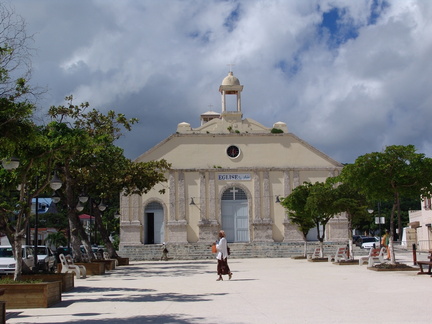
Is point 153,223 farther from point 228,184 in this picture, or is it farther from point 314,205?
point 314,205

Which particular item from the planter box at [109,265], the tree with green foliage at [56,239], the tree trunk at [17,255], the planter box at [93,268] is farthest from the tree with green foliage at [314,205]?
the tree with green foliage at [56,239]

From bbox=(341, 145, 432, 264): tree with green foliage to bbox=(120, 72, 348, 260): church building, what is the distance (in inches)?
893

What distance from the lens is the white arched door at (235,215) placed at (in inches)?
1686

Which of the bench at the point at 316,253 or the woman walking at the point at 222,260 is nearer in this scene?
the woman walking at the point at 222,260

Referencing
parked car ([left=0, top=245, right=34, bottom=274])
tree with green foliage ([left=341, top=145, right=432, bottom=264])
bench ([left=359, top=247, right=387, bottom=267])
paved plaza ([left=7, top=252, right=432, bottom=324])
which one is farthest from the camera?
bench ([left=359, top=247, right=387, bottom=267])

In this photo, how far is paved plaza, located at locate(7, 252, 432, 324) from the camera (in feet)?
30.6

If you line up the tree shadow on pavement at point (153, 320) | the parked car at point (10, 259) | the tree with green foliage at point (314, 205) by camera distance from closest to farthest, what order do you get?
the tree shadow on pavement at point (153, 320), the parked car at point (10, 259), the tree with green foliage at point (314, 205)

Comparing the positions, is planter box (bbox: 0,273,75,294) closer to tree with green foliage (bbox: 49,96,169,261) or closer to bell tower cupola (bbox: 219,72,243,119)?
tree with green foliage (bbox: 49,96,169,261)

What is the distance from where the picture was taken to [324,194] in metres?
27.6

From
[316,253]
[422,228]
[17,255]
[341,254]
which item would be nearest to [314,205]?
[341,254]

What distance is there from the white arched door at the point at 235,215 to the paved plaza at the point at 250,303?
2605 cm

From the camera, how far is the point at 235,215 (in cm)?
4300

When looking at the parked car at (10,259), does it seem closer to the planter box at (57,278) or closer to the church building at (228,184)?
the planter box at (57,278)

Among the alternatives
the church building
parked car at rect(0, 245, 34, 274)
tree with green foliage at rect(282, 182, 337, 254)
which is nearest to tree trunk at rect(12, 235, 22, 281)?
parked car at rect(0, 245, 34, 274)
